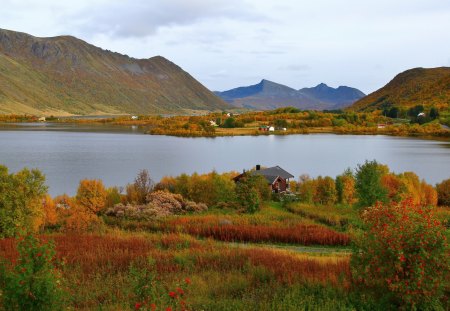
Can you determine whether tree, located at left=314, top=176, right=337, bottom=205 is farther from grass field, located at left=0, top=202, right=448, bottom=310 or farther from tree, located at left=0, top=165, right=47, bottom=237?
grass field, located at left=0, top=202, right=448, bottom=310

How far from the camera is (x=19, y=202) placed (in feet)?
83.4

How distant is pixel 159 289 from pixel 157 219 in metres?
22.3

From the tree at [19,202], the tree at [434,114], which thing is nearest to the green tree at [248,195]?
the tree at [19,202]

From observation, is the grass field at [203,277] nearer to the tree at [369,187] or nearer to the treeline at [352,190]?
the tree at [369,187]

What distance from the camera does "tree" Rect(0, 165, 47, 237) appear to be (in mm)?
24609

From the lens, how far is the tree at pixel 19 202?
969 inches

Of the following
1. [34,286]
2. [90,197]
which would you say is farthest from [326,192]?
[34,286]

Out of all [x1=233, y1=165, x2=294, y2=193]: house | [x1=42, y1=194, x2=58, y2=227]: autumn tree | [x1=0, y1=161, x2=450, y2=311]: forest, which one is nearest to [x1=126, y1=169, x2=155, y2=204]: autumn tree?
[x1=42, y1=194, x2=58, y2=227]: autumn tree

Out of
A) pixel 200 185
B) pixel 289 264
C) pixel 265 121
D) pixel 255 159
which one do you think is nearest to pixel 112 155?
pixel 255 159

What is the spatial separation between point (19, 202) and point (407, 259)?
73.1 ft

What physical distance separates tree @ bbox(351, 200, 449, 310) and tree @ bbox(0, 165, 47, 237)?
64.4ft

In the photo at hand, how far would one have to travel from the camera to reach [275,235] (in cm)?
2478

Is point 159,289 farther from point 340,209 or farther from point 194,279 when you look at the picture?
point 340,209

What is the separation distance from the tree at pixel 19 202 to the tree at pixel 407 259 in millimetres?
19628
